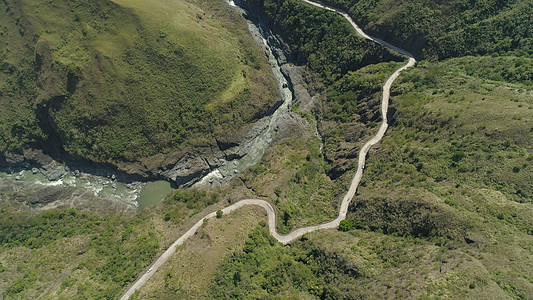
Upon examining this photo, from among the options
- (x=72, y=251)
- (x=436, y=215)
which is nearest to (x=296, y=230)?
(x=436, y=215)

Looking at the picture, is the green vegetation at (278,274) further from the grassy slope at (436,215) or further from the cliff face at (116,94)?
the cliff face at (116,94)

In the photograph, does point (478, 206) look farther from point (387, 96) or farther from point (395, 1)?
point (395, 1)

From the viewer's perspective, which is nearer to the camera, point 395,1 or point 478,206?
point 478,206

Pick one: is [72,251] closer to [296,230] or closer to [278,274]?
[278,274]

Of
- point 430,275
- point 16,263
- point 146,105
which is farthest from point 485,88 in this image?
point 16,263

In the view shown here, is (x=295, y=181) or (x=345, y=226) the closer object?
(x=345, y=226)

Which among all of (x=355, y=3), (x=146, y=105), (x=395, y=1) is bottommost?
(x=146, y=105)
